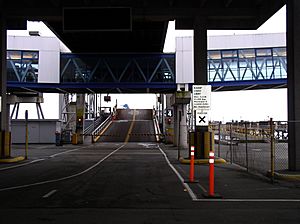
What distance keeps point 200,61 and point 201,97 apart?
89.3 inches

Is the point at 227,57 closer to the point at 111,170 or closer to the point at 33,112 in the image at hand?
the point at 111,170

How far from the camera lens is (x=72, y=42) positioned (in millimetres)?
31828

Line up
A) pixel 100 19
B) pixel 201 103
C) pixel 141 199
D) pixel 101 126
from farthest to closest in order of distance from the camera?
pixel 101 126 → pixel 201 103 → pixel 100 19 → pixel 141 199

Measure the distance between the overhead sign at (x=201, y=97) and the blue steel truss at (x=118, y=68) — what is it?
1716 cm

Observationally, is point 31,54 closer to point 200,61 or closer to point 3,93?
point 3,93

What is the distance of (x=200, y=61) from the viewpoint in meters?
21.3

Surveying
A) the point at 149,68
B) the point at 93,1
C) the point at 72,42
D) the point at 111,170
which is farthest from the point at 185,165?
the point at 149,68

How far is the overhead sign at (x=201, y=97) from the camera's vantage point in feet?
65.1

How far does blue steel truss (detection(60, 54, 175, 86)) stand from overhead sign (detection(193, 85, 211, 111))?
1716cm

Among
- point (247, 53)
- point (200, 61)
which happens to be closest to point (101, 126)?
point (247, 53)

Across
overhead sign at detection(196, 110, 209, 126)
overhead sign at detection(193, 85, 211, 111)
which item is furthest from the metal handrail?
overhead sign at detection(193, 85, 211, 111)

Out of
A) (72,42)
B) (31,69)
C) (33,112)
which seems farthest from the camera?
(33,112)

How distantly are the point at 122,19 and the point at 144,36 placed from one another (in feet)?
36.6

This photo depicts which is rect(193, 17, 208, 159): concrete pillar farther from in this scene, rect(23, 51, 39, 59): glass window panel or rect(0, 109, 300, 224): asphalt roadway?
rect(23, 51, 39, 59): glass window panel
